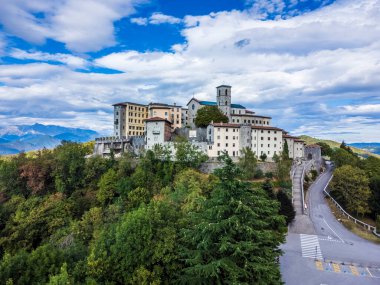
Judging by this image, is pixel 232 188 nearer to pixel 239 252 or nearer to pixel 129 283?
pixel 239 252

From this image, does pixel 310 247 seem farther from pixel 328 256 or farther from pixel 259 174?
pixel 259 174

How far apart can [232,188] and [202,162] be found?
39.5 meters

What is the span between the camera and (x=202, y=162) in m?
56.9

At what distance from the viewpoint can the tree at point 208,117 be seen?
216ft

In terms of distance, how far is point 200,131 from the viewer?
6631 centimetres

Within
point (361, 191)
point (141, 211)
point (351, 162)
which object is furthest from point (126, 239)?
point (351, 162)

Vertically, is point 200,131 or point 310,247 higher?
point 200,131

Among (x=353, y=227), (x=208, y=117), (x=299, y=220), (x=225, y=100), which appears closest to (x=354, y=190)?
(x=353, y=227)

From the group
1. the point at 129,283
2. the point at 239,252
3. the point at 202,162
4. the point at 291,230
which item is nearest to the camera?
the point at 239,252

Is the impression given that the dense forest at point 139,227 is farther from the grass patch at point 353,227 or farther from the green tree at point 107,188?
Result: the grass patch at point 353,227

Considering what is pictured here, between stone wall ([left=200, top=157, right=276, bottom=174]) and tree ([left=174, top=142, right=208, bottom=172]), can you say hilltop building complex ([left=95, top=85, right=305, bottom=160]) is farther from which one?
tree ([left=174, top=142, right=208, bottom=172])

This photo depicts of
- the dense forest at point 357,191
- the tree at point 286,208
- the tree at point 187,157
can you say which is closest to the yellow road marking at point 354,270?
the tree at point 286,208

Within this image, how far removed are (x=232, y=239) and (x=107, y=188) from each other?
35157 millimetres

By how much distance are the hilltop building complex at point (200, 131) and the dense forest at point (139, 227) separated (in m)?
9.04
